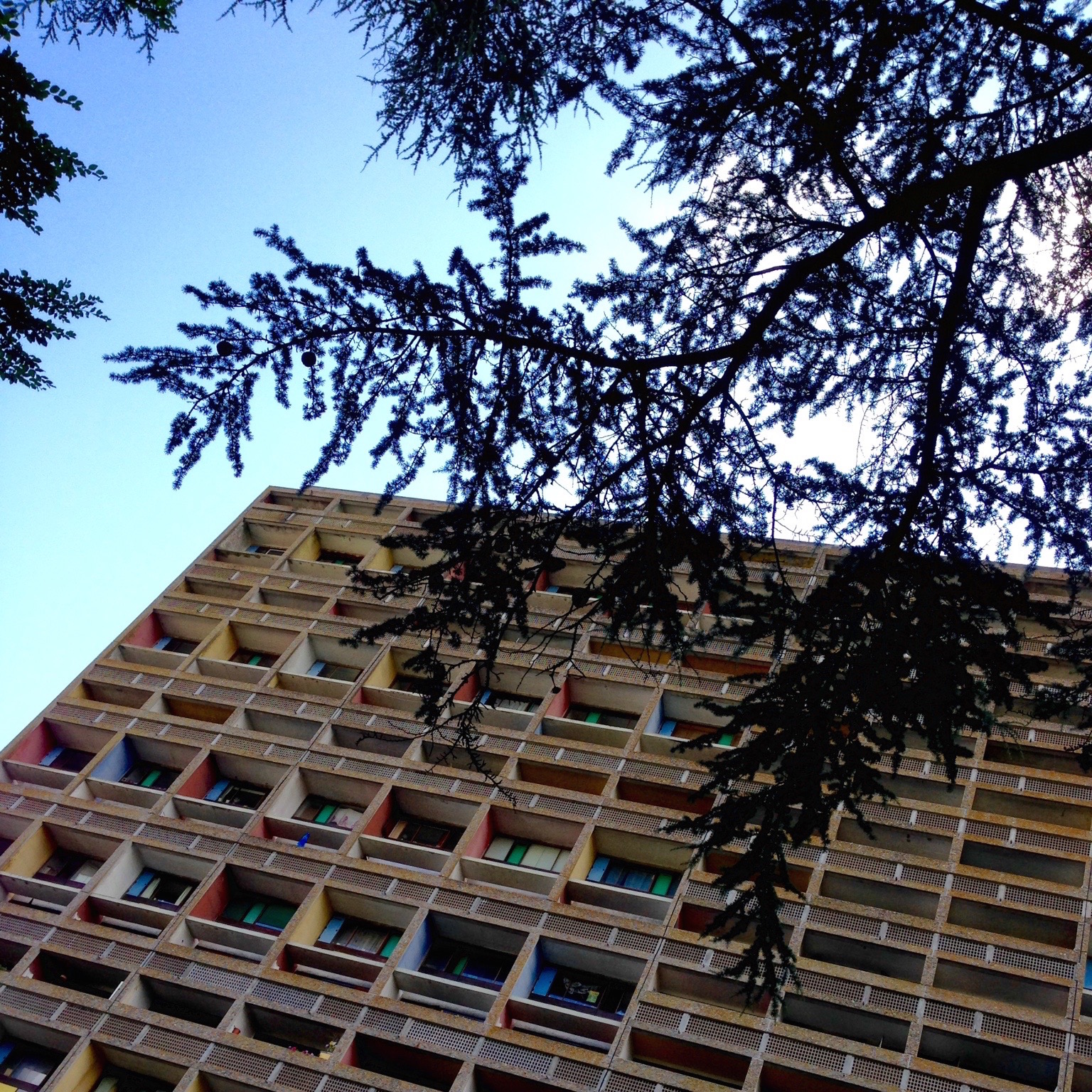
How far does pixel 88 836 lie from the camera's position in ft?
72.6

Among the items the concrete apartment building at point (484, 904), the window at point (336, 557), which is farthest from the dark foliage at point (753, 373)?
the window at point (336, 557)

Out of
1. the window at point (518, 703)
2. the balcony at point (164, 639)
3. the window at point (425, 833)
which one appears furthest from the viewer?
the balcony at point (164, 639)

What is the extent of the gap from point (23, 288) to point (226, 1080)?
13.5 meters

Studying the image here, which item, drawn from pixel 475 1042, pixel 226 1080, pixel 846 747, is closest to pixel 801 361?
pixel 846 747

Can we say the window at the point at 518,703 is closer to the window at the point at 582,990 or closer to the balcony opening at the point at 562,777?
the balcony opening at the point at 562,777

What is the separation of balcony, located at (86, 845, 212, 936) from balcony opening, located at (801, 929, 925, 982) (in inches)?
428

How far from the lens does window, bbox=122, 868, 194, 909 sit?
2150 cm

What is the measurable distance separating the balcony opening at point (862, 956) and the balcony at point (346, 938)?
22.0 feet

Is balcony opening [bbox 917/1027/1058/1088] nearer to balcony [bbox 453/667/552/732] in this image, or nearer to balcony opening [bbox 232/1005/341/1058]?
balcony opening [bbox 232/1005/341/1058]

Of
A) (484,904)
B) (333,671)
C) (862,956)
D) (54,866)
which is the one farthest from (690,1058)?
(54,866)

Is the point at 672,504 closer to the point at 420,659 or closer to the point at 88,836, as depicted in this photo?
the point at 420,659

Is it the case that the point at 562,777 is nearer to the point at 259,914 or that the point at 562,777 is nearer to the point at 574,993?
the point at 574,993

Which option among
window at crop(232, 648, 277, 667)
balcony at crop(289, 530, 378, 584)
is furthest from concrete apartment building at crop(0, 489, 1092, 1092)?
balcony at crop(289, 530, 378, 584)

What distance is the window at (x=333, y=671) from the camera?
26391 mm
